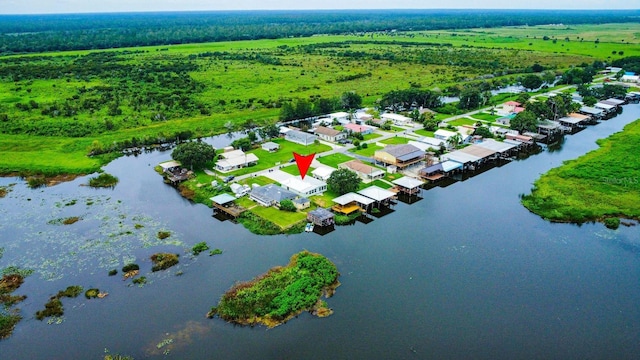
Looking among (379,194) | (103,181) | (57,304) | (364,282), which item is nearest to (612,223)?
(379,194)

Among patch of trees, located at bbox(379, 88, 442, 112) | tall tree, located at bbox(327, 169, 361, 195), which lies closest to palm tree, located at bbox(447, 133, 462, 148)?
tall tree, located at bbox(327, 169, 361, 195)

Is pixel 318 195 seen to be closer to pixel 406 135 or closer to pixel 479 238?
pixel 479 238

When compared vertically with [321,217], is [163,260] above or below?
below

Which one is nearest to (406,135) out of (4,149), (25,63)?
(4,149)

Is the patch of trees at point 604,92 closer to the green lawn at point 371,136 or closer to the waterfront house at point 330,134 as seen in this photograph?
the green lawn at point 371,136

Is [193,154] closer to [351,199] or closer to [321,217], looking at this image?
[321,217]

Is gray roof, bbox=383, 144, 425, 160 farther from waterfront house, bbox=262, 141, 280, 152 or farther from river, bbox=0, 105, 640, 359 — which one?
waterfront house, bbox=262, 141, 280, 152
